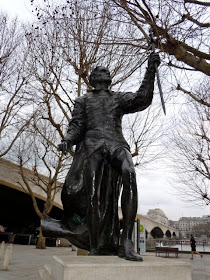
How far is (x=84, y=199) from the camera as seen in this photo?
3.09m

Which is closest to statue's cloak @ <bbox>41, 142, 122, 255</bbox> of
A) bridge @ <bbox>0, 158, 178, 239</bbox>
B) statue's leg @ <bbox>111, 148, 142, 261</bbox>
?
statue's leg @ <bbox>111, 148, 142, 261</bbox>

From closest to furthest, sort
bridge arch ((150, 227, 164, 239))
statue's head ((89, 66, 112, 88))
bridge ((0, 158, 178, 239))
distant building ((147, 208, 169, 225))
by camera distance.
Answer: statue's head ((89, 66, 112, 88))
bridge ((0, 158, 178, 239))
bridge arch ((150, 227, 164, 239))
distant building ((147, 208, 169, 225))

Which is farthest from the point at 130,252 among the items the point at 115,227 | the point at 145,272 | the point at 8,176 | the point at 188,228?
the point at 188,228

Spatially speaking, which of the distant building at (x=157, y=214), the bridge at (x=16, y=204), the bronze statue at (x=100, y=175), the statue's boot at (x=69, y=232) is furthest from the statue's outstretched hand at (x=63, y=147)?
the distant building at (x=157, y=214)

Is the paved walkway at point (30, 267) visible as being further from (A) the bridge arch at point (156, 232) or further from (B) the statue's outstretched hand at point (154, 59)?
(A) the bridge arch at point (156, 232)

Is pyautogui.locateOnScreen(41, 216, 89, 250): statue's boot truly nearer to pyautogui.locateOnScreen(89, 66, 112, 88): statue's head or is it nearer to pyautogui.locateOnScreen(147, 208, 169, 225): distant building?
pyautogui.locateOnScreen(89, 66, 112, 88): statue's head

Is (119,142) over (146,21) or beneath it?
beneath

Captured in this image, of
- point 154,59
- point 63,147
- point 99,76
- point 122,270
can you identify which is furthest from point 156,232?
point 122,270

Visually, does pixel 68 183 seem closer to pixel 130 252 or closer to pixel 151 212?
pixel 130 252

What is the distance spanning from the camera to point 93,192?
2.85m

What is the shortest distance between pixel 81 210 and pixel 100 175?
0.50 metres

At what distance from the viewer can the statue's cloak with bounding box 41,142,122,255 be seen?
9.78 ft

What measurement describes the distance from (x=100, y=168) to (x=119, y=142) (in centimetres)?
37

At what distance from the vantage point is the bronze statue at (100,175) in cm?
278
